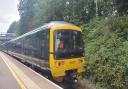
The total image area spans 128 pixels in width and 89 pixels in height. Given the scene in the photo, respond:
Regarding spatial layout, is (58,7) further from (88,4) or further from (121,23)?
(121,23)

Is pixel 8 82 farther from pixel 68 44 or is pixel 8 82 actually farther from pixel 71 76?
pixel 68 44

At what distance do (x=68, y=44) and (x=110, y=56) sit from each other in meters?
2.29

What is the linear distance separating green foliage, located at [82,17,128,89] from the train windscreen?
36.6 inches

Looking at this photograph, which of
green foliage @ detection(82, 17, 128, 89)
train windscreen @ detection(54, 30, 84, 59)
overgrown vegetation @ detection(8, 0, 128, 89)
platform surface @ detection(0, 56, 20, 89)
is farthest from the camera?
train windscreen @ detection(54, 30, 84, 59)

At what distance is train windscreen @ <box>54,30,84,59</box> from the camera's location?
15.0m

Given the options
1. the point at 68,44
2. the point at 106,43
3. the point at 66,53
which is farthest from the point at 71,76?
the point at 106,43

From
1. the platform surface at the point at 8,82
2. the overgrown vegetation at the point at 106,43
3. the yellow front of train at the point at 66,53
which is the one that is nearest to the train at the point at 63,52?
the yellow front of train at the point at 66,53

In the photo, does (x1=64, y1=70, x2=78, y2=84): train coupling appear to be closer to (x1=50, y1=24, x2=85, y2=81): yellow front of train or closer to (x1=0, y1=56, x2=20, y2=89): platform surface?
(x1=50, y1=24, x2=85, y2=81): yellow front of train

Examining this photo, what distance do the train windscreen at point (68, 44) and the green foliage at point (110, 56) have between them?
929 millimetres

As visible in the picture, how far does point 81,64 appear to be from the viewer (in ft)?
51.8

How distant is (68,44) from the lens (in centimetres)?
1545

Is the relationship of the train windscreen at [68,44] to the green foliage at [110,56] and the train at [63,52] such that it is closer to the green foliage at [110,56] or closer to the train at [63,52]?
the train at [63,52]

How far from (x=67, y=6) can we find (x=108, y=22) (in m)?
16.4

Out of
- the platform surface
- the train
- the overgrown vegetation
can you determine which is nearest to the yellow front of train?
the train
